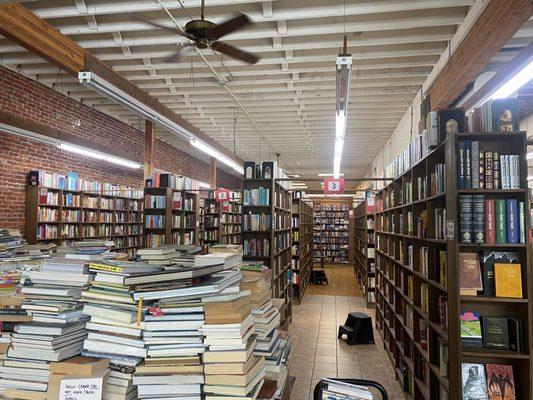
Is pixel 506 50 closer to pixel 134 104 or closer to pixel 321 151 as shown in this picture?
pixel 134 104

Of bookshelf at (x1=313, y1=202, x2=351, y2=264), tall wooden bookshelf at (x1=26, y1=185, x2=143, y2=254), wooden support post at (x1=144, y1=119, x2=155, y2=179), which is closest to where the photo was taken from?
tall wooden bookshelf at (x1=26, y1=185, x2=143, y2=254)

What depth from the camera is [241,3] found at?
413cm

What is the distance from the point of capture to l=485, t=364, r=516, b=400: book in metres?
2.48

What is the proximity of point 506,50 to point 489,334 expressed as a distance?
12.3 feet

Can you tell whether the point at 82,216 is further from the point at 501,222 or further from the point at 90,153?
the point at 501,222

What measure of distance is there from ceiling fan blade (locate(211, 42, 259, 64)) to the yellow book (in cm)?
270

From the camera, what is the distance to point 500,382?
251 cm

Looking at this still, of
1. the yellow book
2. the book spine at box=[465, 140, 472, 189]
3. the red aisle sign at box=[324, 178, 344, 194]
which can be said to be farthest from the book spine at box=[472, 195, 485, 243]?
the red aisle sign at box=[324, 178, 344, 194]

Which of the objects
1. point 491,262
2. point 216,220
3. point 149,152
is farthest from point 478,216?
point 216,220

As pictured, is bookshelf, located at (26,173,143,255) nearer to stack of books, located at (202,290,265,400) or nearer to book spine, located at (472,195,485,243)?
stack of books, located at (202,290,265,400)

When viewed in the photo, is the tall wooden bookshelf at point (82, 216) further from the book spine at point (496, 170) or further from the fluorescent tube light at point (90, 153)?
the book spine at point (496, 170)

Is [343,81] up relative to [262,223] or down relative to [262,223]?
up

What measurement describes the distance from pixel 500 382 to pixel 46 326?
2763 mm

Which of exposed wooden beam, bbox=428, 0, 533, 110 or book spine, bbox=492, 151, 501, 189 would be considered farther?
exposed wooden beam, bbox=428, 0, 533, 110
